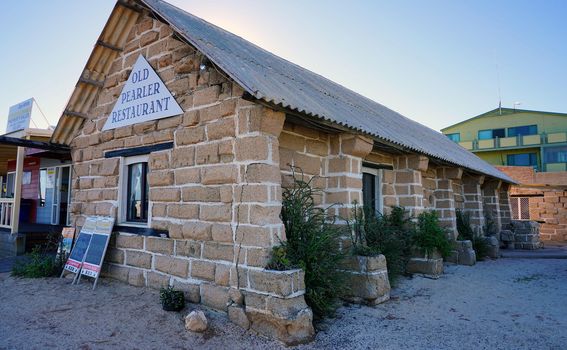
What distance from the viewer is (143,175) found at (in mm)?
6379

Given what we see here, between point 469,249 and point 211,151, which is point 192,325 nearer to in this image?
point 211,151

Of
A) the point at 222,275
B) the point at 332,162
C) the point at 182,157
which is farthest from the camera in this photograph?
the point at 332,162

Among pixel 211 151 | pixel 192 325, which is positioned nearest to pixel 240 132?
pixel 211 151

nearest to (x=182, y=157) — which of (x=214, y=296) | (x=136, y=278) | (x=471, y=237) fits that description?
(x=214, y=296)

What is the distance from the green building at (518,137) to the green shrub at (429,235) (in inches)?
1257

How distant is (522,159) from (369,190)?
3409 centimetres

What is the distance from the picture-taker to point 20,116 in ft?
34.9

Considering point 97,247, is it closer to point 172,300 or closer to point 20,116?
point 172,300

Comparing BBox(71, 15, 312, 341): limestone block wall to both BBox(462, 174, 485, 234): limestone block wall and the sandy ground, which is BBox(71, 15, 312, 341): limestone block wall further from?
BBox(462, 174, 485, 234): limestone block wall

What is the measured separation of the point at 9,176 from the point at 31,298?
13286 mm

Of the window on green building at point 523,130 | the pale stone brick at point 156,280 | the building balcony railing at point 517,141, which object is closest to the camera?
the pale stone brick at point 156,280

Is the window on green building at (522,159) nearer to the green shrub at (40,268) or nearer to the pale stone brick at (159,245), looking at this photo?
the pale stone brick at (159,245)

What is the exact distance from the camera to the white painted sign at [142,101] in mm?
5824

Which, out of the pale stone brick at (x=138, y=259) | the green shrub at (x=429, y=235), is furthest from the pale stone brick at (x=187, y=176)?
the green shrub at (x=429, y=235)
